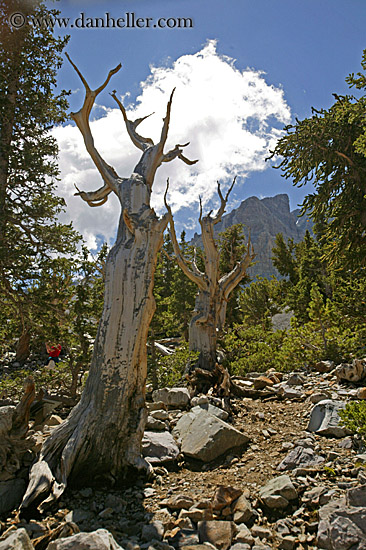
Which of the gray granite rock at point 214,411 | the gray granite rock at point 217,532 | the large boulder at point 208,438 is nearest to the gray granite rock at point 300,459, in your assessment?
the large boulder at point 208,438

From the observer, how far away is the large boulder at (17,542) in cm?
203

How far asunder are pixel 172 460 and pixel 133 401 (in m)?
0.92

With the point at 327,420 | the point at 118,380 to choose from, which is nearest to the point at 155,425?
the point at 118,380

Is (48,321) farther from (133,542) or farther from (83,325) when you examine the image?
(133,542)

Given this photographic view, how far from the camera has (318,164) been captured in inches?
363

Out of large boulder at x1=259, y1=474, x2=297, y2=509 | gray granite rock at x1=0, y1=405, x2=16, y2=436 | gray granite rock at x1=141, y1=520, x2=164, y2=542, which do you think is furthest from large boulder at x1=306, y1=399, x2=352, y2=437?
gray granite rock at x1=0, y1=405, x2=16, y2=436

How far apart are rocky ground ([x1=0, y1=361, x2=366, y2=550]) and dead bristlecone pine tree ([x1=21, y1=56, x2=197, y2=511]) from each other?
213 mm

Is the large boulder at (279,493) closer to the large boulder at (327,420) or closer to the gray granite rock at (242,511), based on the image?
the gray granite rock at (242,511)

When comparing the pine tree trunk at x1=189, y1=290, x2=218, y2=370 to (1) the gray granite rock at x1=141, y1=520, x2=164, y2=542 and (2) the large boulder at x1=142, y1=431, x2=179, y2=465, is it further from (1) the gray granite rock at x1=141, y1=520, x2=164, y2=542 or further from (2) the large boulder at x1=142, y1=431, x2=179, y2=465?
(1) the gray granite rock at x1=141, y1=520, x2=164, y2=542

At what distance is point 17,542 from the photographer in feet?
6.77

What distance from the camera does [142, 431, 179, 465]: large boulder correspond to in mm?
4000

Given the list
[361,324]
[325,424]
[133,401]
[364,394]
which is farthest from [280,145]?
[133,401]

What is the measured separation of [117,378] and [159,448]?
1.12m

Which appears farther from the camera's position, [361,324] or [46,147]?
[46,147]
